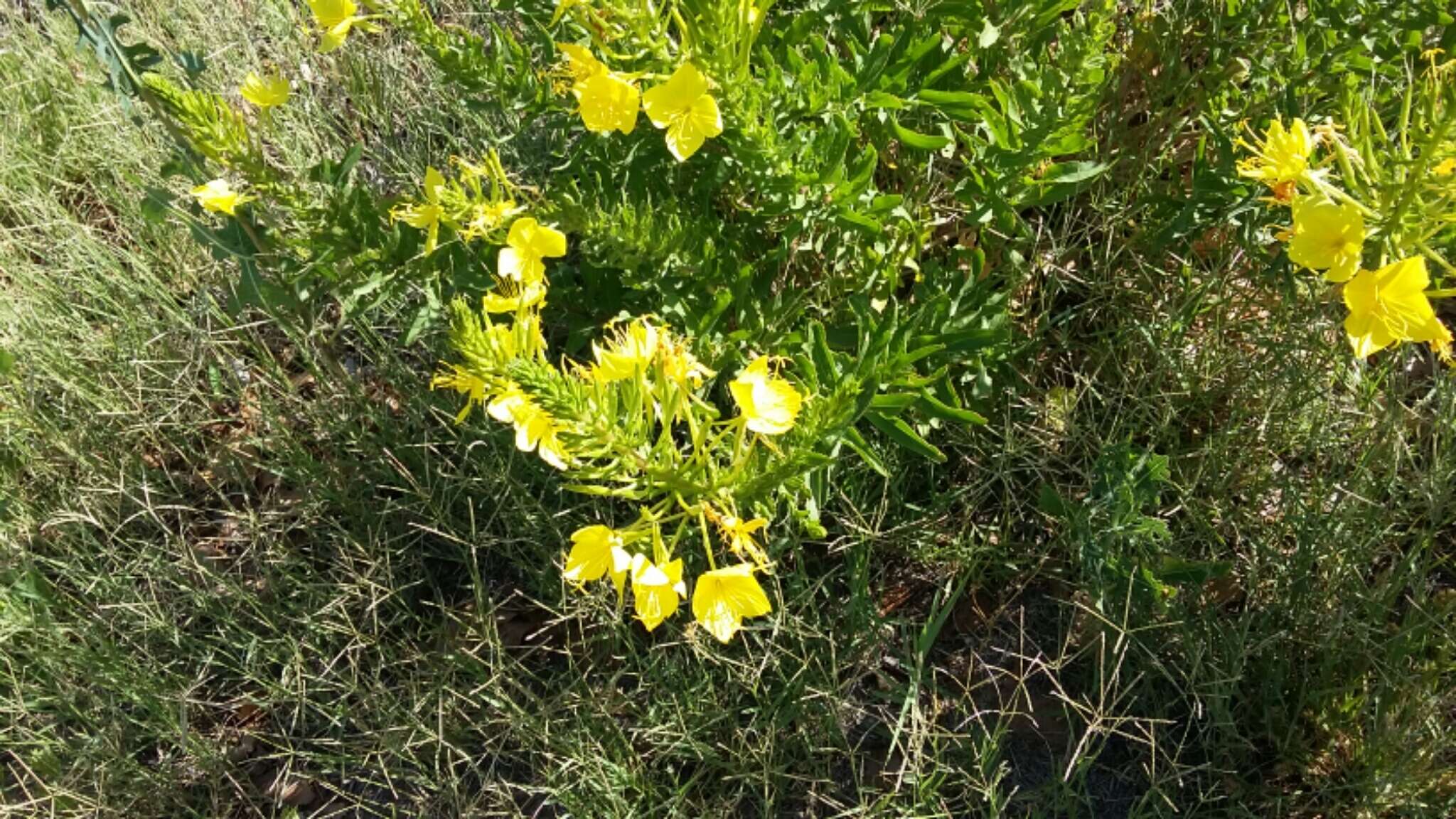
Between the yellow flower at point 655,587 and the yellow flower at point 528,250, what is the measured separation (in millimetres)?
471

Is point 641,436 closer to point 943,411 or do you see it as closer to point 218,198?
point 943,411

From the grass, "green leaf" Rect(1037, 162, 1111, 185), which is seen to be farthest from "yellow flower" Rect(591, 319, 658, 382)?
"green leaf" Rect(1037, 162, 1111, 185)

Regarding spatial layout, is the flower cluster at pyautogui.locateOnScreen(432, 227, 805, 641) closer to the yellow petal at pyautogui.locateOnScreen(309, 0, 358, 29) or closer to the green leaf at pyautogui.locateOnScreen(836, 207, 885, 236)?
the green leaf at pyautogui.locateOnScreen(836, 207, 885, 236)

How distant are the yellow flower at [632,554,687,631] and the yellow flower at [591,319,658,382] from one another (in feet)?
0.73

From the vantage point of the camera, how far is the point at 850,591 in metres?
2.07

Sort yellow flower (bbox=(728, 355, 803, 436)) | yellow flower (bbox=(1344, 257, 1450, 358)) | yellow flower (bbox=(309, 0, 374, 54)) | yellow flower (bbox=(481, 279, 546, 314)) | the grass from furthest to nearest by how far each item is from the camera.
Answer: the grass < yellow flower (bbox=(309, 0, 374, 54)) < yellow flower (bbox=(481, 279, 546, 314)) < yellow flower (bbox=(728, 355, 803, 436)) < yellow flower (bbox=(1344, 257, 1450, 358))

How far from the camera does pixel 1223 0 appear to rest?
1.94 metres

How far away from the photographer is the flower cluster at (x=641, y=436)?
1261mm

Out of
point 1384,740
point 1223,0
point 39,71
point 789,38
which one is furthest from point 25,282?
point 1384,740

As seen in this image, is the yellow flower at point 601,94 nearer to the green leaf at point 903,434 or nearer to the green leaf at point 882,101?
the green leaf at point 882,101

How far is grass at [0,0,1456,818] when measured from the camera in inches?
70.4

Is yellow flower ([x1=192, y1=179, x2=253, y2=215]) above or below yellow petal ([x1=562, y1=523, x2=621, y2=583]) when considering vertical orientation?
above

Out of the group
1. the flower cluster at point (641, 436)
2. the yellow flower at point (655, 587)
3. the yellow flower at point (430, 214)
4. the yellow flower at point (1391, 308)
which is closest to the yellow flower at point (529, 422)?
the flower cluster at point (641, 436)

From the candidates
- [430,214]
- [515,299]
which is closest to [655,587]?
[515,299]
